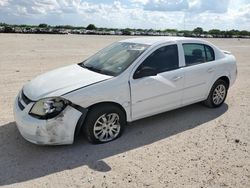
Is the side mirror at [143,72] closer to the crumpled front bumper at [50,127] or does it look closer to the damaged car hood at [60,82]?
the damaged car hood at [60,82]

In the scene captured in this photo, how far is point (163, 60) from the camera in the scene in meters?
5.05

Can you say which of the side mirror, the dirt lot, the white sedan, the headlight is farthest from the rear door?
the headlight

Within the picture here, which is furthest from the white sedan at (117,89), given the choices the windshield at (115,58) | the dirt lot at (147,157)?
the dirt lot at (147,157)

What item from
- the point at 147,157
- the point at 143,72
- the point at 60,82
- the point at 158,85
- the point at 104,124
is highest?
the point at 143,72

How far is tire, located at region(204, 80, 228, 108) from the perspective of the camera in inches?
237

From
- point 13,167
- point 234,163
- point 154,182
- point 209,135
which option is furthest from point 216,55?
point 13,167

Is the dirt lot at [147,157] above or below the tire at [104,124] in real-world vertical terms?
below

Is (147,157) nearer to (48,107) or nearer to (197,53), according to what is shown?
(48,107)

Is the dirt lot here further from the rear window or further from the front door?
the rear window

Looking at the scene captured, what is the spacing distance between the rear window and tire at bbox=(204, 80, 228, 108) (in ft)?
2.05

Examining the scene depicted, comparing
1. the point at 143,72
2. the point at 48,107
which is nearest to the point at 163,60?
the point at 143,72

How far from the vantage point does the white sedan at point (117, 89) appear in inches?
156

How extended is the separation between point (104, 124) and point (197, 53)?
2700 mm

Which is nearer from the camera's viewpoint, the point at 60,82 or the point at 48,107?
the point at 48,107
